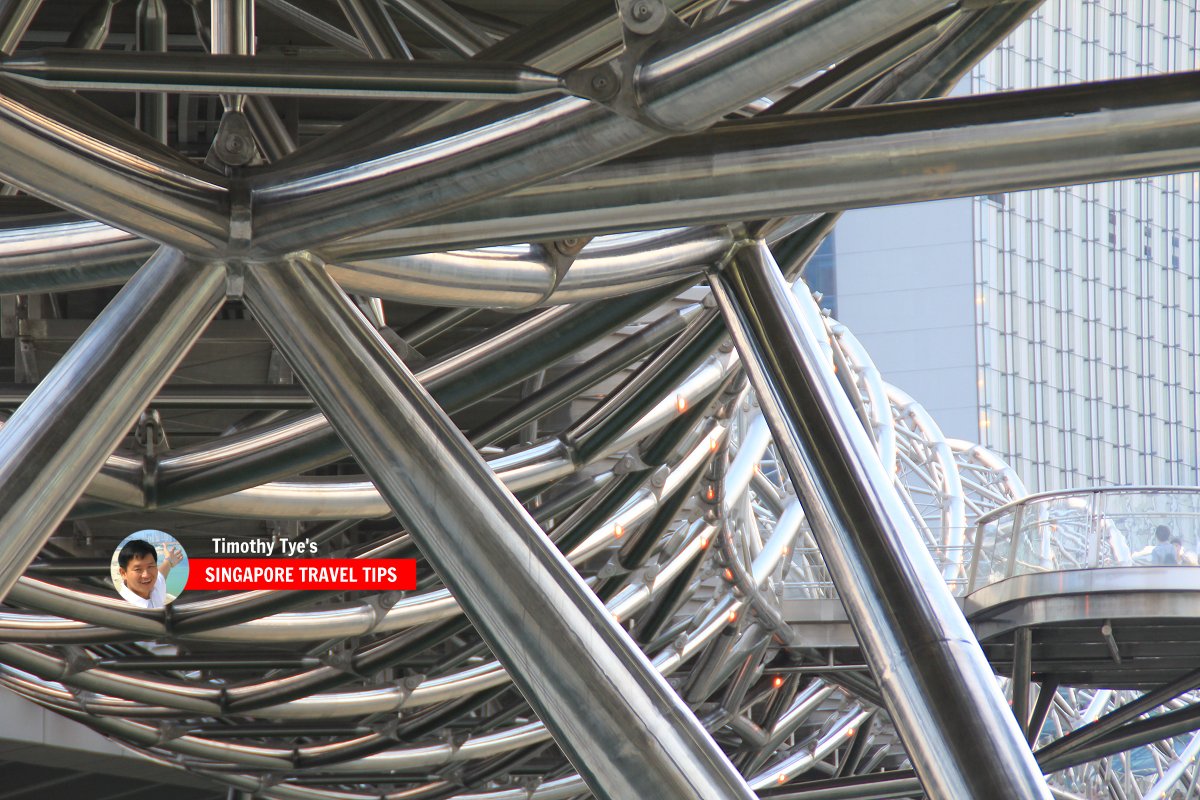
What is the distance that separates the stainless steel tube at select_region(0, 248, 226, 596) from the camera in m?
5.22

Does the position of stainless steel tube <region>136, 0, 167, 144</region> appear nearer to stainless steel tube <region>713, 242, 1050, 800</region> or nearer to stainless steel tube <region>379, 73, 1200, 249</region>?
stainless steel tube <region>713, 242, 1050, 800</region>

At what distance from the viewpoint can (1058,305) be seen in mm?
89375

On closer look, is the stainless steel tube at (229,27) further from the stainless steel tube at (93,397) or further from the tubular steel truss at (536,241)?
the stainless steel tube at (93,397)

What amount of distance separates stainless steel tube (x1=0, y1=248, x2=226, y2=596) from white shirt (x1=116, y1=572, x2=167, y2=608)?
389 inches

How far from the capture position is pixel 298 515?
13.2m

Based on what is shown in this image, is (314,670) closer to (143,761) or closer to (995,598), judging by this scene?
(143,761)

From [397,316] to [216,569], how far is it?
127 inches

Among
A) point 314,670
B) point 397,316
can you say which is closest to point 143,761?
point 314,670

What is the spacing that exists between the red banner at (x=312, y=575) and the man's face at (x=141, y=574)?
0.62 m

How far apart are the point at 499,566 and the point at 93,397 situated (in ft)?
4.82

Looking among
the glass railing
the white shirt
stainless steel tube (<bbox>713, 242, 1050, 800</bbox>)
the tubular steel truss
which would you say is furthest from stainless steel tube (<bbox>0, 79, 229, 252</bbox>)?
the glass railing

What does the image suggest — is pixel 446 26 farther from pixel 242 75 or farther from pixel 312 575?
pixel 312 575

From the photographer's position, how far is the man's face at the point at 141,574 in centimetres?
1509

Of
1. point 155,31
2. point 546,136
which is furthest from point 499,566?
point 155,31
